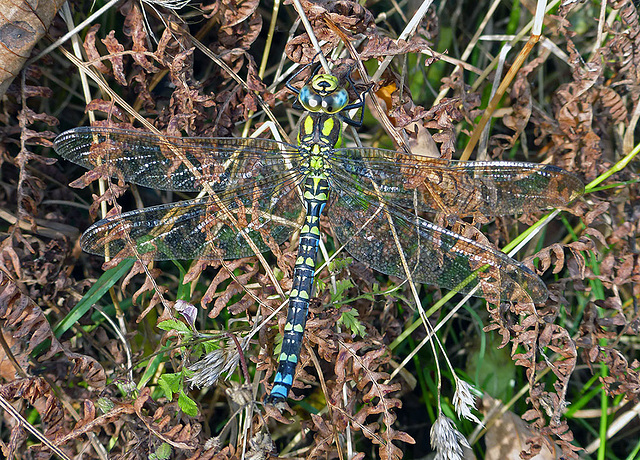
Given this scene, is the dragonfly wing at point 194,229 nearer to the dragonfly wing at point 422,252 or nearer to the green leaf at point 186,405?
the dragonfly wing at point 422,252

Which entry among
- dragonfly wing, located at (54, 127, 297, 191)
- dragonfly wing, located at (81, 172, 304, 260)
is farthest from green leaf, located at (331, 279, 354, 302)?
dragonfly wing, located at (54, 127, 297, 191)

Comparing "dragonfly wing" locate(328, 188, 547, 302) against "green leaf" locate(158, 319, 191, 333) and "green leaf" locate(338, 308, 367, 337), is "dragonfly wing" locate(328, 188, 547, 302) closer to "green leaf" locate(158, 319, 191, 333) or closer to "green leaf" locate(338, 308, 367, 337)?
"green leaf" locate(338, 308, 367, 337)

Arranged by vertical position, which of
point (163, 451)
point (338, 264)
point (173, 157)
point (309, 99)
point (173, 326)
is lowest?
point (163, 451)

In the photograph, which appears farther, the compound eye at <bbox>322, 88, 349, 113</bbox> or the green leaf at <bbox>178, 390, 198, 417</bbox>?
the compound eye at <bbox>322, 88, 349, 113</bbox>

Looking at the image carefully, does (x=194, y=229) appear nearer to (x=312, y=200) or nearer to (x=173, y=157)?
(x=173, y=157)

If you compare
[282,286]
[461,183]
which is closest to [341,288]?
[282,286]

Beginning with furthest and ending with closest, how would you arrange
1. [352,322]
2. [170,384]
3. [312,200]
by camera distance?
[312,200], [352,322], [170,384]
